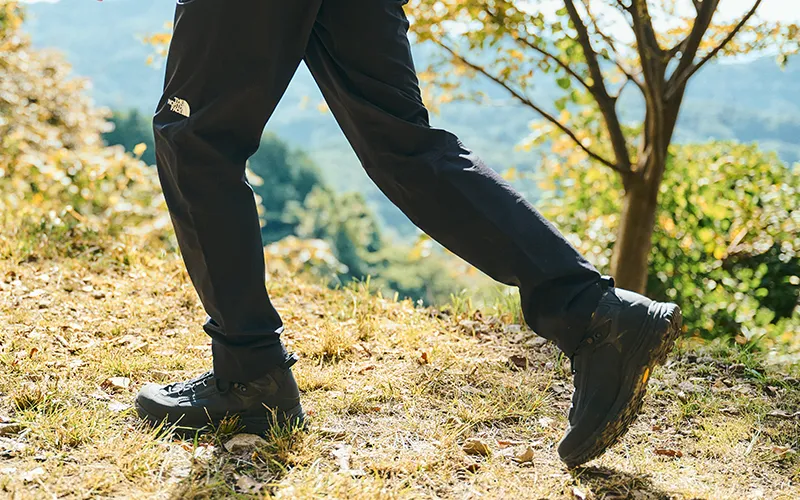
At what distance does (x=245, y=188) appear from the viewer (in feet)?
5.29

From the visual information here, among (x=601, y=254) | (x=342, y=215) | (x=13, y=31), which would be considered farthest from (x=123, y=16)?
(x=601, y=254)

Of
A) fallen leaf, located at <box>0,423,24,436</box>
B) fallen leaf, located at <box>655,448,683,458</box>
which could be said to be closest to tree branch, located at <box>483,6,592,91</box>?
fallen leaf, located at <box>655,448,683,458</box>

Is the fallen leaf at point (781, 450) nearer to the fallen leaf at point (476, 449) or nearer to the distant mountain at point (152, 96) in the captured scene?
the fallen leaf at point (476, 449)

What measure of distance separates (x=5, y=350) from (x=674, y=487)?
1872 millimetres

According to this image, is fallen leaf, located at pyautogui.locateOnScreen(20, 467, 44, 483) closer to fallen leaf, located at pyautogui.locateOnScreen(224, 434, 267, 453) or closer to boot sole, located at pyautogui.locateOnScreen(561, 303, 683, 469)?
fallen leaf, located at pyautogui.locateOnScreen(224, 434, 267, 453)

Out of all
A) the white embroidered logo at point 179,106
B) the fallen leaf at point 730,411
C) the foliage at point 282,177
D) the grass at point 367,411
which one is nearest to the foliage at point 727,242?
the grass at point 367,411

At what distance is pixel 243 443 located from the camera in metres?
1.72

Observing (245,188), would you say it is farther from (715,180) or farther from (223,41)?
(715,180)

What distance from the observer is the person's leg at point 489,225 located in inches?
58.1

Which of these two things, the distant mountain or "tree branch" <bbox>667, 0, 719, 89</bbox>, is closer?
"tree branch" <bbox>667, 0, 719, 89</bbox>

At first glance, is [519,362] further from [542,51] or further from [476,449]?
[542,51]

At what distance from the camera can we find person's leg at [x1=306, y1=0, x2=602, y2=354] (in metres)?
1.49

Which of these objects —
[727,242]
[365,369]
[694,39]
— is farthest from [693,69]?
[365,369]

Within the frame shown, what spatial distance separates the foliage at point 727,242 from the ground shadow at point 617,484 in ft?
8.72
